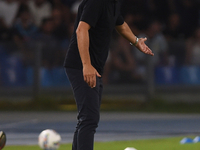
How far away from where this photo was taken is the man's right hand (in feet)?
16.3

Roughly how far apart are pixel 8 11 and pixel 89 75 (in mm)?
11115

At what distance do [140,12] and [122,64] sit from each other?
6.40 ft

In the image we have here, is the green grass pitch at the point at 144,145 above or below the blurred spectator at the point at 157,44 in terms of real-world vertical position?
below

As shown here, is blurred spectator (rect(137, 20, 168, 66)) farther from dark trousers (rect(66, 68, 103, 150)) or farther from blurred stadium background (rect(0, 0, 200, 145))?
dark trousers (rect(66, 68, 103, 150))

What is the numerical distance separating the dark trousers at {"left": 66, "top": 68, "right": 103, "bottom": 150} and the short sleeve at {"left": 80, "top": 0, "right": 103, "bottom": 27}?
53 centimetres

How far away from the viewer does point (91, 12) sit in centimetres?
502

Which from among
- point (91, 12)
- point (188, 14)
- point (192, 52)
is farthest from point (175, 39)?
point (91, 12)

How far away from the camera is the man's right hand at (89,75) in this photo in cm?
498

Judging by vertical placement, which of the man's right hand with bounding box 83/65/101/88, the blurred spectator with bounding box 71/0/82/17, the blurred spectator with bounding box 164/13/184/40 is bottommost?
the man's right hand with bounding box 83/65/101/88

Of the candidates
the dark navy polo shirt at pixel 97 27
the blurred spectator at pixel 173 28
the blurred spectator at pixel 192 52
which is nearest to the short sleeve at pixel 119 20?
the dark navy polo shirt at pixel 97 27

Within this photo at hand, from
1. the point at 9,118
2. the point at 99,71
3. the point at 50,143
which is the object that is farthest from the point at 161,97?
the point at 99,71

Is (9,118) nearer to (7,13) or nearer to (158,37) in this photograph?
(7,13)

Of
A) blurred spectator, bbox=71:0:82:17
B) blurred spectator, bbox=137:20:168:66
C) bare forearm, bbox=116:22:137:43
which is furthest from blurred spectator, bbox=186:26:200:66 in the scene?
bare forearm, bbox=116:22:137:43

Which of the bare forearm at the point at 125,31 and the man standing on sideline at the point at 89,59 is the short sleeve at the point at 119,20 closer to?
the bare forearm at the point at 125,31
